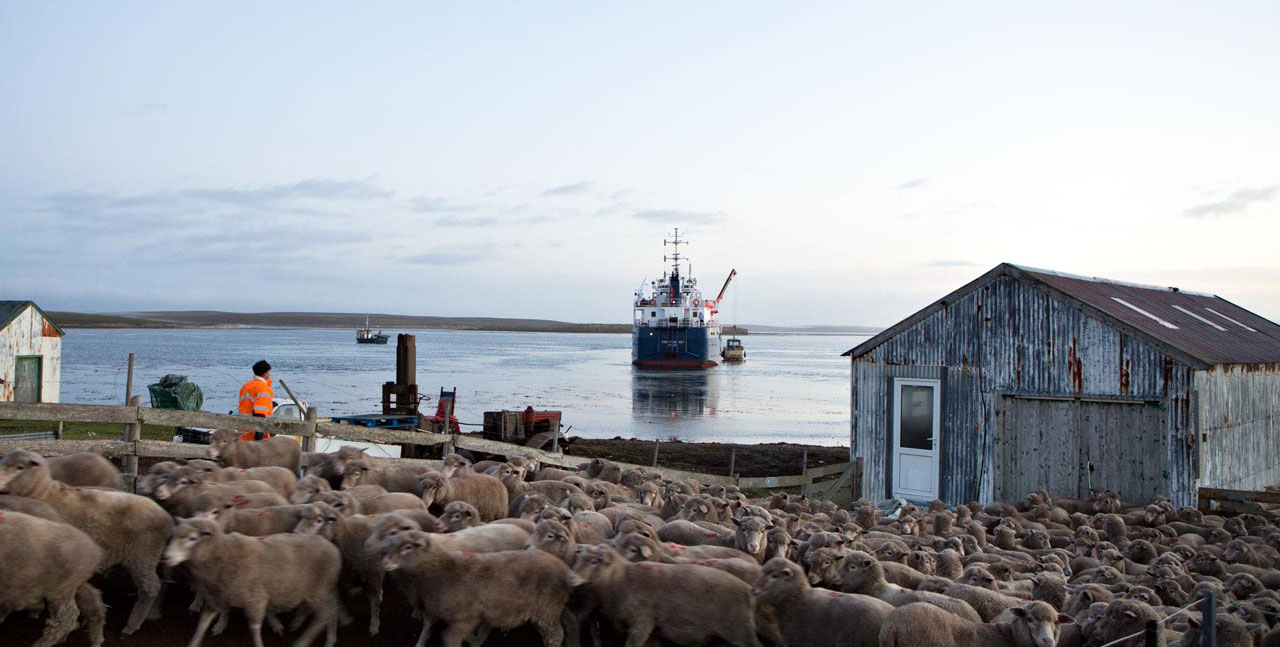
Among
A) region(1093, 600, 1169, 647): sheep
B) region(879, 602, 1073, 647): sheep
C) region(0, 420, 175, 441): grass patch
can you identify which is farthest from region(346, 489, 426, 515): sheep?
region(0, 420, 175, 441): grass patch

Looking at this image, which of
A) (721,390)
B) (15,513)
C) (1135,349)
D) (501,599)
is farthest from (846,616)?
(721,390)

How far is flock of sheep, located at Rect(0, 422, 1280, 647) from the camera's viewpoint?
6.83m

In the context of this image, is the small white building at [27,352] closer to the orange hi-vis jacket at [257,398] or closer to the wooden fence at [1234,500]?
the orange hi-vis jacket at [257,398]

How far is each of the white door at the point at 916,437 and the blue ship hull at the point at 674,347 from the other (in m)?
85.5

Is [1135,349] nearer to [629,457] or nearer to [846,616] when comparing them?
[846,616]

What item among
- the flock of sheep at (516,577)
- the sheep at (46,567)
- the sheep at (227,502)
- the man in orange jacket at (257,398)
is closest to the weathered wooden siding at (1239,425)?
the flock of sheep at (516,577)

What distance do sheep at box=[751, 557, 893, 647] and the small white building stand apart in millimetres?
32096

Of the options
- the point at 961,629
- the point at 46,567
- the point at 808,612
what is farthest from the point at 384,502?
the point at 961,629

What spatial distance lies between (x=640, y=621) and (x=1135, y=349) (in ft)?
44.7

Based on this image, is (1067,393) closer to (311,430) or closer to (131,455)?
(311,430)

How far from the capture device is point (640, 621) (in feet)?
23.7

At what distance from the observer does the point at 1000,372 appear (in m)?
18.6

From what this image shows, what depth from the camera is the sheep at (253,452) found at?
450 inches

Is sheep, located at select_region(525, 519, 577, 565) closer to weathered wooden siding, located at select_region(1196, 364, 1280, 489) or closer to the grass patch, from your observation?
weathered wooden siding, located at select_region(1196, 364, 1280, 489)
